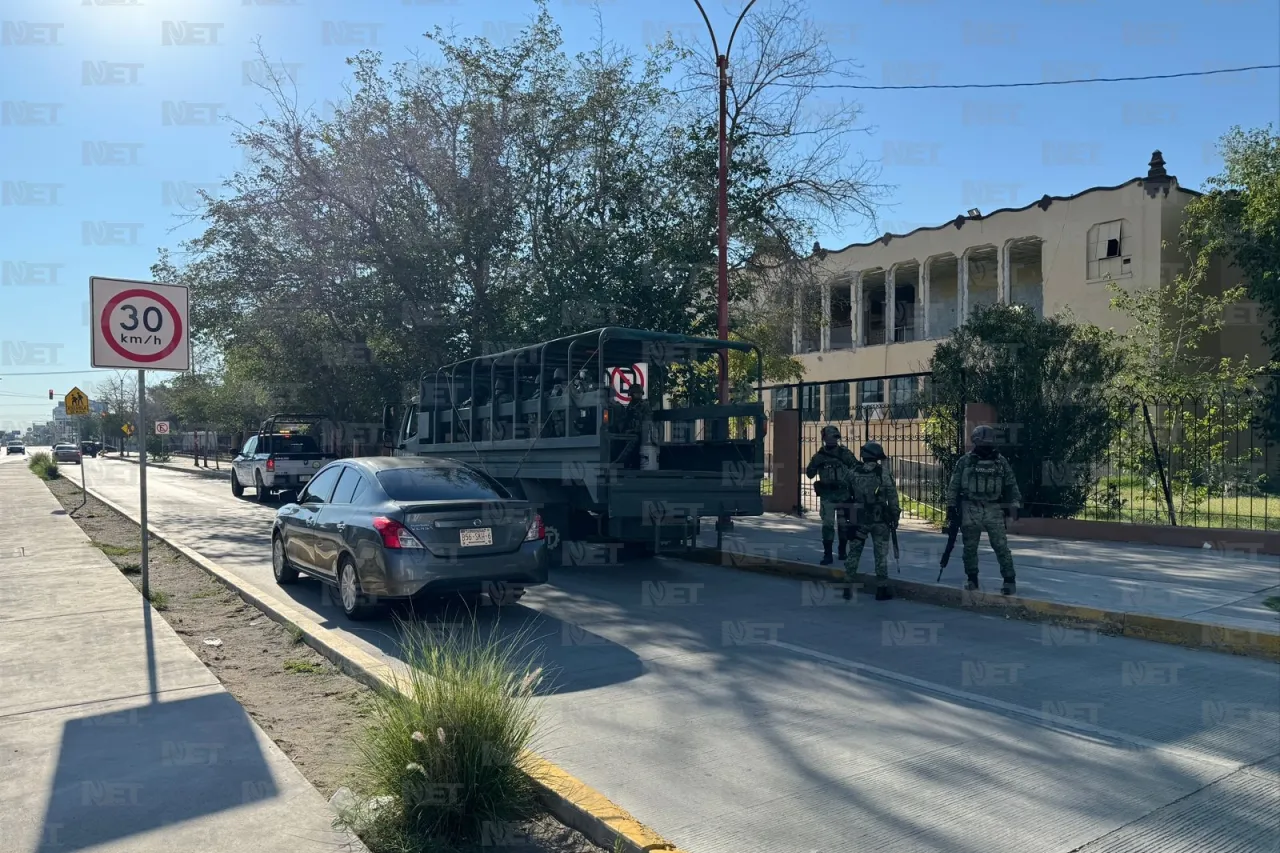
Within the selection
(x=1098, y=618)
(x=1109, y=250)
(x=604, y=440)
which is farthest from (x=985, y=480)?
(x=1109, y=250)

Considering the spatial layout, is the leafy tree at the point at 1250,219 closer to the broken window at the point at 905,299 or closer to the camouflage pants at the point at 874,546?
the broken window at the point at 905,299

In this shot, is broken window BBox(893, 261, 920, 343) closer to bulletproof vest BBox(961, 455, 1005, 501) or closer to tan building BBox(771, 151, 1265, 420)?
tan building BBox(771, 151, 1265, 420)

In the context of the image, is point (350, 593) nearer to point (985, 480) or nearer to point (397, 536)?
point (397, 536)

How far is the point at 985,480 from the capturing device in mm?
8766

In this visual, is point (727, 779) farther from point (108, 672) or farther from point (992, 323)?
point (992, 323)

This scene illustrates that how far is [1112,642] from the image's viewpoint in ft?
25.0

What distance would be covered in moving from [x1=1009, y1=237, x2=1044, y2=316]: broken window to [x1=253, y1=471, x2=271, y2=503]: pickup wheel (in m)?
26.2

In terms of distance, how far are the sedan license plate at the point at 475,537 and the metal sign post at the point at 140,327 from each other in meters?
2.99

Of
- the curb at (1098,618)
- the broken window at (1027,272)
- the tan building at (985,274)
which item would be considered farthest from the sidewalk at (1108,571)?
the broken window at (1027,272)

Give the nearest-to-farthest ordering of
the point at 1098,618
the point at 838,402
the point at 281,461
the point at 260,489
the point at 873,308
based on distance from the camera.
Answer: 1. the point at 1098,618
2. the point at 281,461
3. the point at 260,489
4. the point at 838,402
5. the point at 873,308

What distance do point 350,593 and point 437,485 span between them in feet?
3.96

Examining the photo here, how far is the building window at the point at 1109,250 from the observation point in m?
30.4

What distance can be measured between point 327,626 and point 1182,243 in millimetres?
30066

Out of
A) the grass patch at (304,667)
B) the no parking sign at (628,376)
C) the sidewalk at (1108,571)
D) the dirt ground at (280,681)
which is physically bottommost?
the dirt ground at (280,681)
